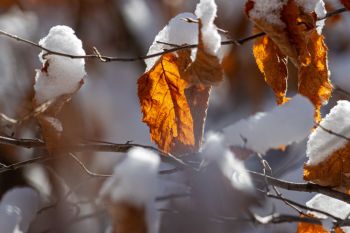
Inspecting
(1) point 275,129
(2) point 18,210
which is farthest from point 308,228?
(2) point 18,210

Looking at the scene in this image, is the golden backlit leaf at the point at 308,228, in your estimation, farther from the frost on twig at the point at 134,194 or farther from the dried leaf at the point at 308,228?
the frost on twig at the point at 134,194

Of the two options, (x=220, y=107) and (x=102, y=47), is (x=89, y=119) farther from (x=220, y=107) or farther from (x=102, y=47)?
(x=220, y=107)

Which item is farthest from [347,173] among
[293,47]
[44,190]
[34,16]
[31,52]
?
[34,16]

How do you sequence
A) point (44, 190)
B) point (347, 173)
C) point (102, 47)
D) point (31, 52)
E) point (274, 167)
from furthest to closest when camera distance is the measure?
point (102, 47)
point (31, 52)
point (274, 167)
point (44, 190)
point (347, 173)

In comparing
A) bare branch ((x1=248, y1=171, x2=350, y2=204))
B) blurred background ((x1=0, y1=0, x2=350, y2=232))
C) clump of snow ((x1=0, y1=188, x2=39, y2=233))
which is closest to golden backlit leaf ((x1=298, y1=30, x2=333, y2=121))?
bare branch ((x1=248, y1=171, x2=350, y2=204))

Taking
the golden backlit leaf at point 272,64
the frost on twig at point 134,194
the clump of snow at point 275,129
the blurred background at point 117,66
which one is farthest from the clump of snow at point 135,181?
the blurred background at point 117,66

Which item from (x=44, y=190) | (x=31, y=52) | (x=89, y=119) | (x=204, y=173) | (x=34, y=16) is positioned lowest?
(x=204, y=173)
